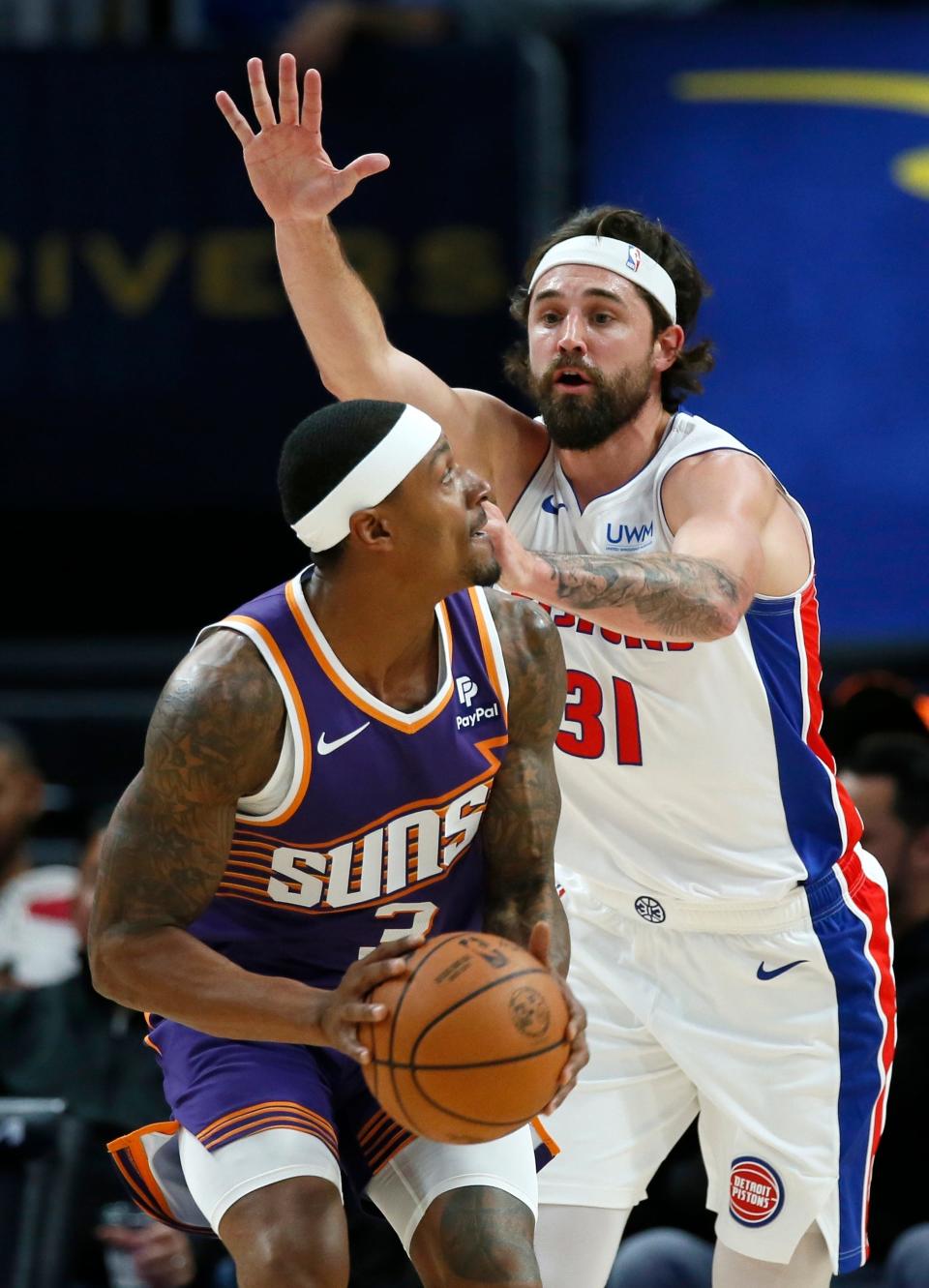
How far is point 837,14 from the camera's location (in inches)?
368

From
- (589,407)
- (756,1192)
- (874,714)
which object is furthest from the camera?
(874,714)

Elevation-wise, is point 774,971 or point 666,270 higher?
point 666,270

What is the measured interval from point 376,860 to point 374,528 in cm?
68

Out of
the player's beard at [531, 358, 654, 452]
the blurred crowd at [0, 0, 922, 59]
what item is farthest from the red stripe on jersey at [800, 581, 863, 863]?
the blurred crowd at [0, 0, 922, 59]

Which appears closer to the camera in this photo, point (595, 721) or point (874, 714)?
point (595, 721)

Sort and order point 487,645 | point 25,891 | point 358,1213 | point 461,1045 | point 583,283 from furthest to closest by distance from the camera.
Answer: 1. point 25,891
2. point 358,1213
3. point 583,283
4. point 487,645
5. point 461,1045

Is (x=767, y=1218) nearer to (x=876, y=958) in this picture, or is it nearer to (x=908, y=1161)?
(x=876, y=958)

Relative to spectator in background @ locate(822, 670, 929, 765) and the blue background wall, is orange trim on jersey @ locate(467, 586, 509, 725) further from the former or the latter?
the blue background wall

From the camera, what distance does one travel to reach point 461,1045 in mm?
3729

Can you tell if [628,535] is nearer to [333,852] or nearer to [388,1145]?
[333,852]

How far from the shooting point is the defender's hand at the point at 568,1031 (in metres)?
3.90

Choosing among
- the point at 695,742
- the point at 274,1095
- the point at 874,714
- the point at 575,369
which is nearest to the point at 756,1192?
the point at 695,742

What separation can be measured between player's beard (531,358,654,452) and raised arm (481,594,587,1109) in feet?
2.64

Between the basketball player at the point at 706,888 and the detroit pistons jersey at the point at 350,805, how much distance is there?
72 centimetres
